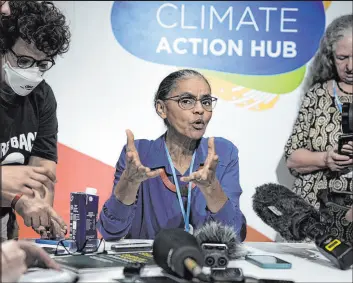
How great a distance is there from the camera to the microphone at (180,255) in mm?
1489

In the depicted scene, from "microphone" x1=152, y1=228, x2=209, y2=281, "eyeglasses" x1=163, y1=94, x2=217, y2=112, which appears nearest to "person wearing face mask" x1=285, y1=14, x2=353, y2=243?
"eyeglasses" x1=163, y1=94, x2=217, y2=112

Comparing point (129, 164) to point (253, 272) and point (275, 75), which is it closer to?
point (253, 272)

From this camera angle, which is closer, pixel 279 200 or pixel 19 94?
pixel 279 200

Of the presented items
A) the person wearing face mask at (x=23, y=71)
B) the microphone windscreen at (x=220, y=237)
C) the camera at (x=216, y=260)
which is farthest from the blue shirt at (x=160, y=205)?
the camera at (x=216, y=260)

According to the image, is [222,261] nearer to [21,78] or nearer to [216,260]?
[216,260]

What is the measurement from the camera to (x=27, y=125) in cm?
278

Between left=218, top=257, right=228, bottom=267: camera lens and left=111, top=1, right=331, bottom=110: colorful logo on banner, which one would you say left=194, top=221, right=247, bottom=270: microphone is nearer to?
left=218, top=257, right=228, bottom=267: camera lens

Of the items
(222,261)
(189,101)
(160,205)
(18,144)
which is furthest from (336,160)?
(18,144)

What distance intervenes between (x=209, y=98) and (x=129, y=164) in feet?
2.21

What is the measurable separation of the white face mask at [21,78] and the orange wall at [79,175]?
126 centimetres

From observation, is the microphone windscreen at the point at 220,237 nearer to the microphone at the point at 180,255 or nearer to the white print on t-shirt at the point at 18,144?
the microphone at the point at 180,255

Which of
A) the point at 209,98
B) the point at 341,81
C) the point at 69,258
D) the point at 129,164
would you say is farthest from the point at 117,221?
the point at 341,81

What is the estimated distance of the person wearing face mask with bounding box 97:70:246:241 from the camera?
8.02 ft

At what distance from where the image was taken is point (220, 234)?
1.94 meters
